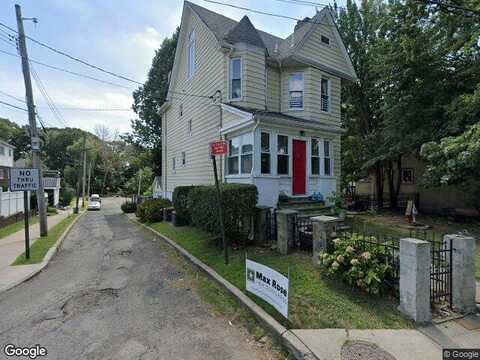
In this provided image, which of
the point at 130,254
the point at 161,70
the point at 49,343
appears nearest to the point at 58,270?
the point at 130,254

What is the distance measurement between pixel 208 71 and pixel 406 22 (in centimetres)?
995

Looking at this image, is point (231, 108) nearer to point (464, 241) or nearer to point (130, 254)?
point (130, 254)

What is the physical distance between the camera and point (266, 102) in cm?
1162

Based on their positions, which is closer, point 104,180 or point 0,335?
point 0,335

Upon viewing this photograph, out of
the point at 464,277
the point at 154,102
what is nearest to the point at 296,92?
the point at 464,277

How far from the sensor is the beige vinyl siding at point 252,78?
11.0 m

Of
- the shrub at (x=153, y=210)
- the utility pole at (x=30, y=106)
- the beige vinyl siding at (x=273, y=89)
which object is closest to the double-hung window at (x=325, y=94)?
the beige vinyl siding at (x=273, y=89)

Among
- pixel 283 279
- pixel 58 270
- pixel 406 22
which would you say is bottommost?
pixel 58 270

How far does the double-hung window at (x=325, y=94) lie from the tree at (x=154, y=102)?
18863mm

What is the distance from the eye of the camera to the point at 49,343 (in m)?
3.64

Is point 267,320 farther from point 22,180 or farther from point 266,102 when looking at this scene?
point 266,102

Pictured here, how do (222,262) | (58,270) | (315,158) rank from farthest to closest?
(315,158) → (58,270) → (222,262)

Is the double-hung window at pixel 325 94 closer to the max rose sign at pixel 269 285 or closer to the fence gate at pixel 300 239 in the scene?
the fence gate at pixel 300 239

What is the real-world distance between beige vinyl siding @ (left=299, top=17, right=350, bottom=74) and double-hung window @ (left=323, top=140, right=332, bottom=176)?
402 centimetres
